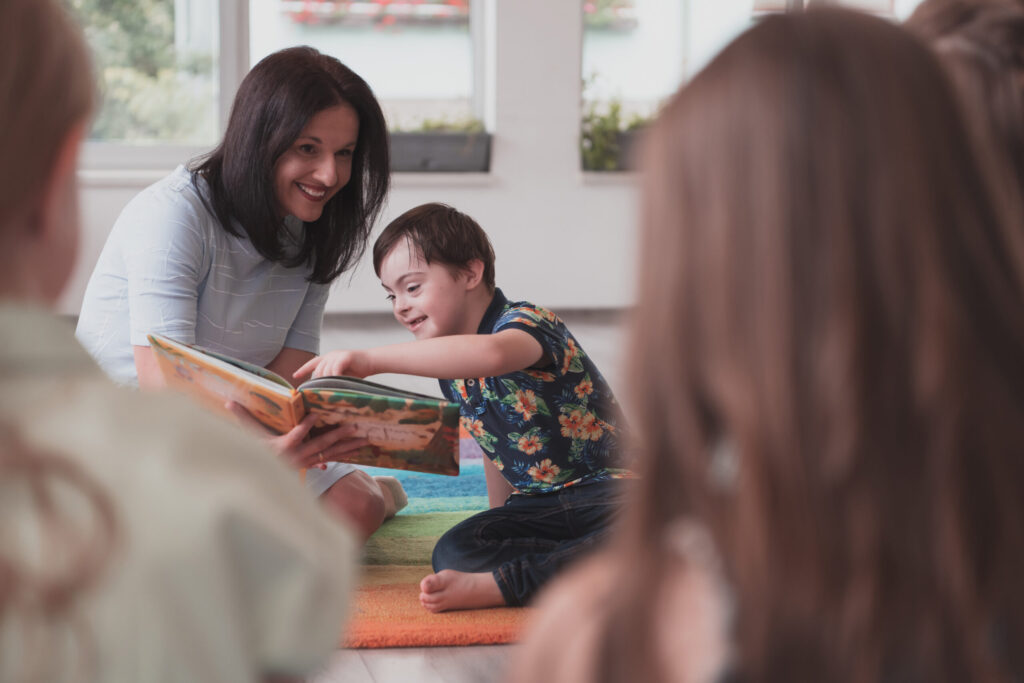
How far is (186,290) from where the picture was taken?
68.2 inches

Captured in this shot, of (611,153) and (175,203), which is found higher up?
(611,153)

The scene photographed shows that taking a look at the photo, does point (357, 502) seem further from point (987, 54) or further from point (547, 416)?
point (987, 54)

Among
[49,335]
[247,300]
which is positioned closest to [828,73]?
[49,335]

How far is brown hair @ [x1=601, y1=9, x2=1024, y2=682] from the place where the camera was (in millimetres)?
489

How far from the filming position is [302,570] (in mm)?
510

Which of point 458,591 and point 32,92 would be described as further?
point 458,591

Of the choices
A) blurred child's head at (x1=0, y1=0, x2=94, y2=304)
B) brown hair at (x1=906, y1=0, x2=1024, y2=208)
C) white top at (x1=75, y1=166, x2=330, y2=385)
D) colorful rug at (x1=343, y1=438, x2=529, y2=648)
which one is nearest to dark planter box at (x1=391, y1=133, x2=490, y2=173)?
colorful rug at (x1=343, y1=438, x2=529, y2=648)

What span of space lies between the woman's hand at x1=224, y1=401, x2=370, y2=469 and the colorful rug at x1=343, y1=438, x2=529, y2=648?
227 millimetres

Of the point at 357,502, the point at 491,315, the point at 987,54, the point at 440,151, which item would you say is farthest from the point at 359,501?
the point at 440,151

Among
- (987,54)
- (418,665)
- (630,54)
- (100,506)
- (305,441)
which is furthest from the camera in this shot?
(630,54)

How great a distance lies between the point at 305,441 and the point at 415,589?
30 centimetres

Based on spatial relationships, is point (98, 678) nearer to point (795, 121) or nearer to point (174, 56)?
point (795, 121)

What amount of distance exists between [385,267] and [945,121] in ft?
4.63

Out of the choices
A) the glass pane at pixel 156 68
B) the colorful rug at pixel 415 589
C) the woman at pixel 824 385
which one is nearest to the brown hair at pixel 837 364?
the woman at pixel 824 385
